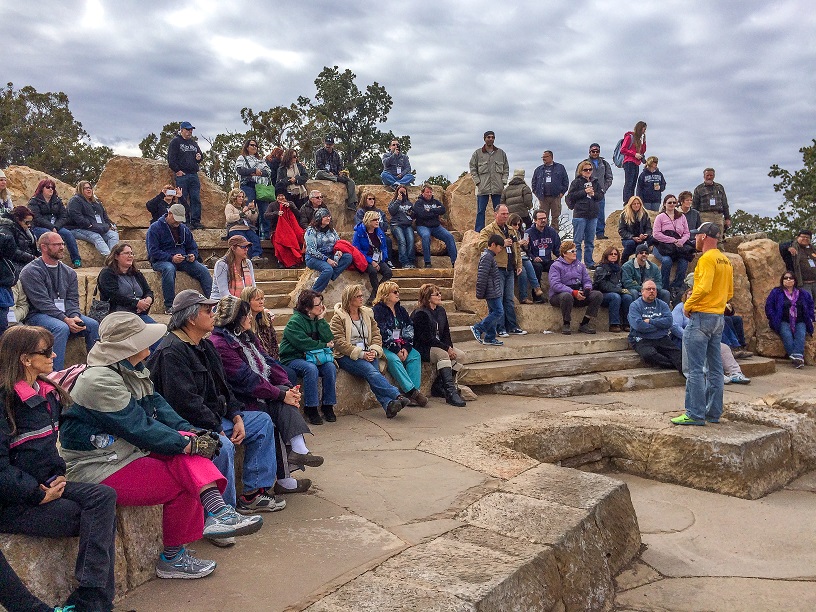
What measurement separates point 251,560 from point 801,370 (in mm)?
9902

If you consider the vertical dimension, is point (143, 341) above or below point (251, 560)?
above

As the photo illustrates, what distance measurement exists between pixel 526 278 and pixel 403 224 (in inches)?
93.0

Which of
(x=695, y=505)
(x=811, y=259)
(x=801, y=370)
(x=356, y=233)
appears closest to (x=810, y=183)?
(x=811, y=259)

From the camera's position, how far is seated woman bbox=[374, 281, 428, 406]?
282 inches

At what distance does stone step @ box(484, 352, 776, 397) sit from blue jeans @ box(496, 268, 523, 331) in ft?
4.27

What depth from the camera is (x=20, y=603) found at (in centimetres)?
269

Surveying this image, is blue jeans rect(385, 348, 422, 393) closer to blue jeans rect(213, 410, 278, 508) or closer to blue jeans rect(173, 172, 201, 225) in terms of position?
blue jeans rect(213, 410, 278, 508)

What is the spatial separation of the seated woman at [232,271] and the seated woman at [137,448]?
4.00 metres

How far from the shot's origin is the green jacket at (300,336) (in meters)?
6.30

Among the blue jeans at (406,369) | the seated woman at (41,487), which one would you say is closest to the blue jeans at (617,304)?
the blue jeans at (406,369)

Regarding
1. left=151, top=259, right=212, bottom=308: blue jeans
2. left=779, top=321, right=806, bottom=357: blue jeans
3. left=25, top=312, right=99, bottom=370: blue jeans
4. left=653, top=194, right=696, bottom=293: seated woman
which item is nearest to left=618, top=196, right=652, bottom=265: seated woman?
left=653, top=194, right=696, bottom=293: seated woman

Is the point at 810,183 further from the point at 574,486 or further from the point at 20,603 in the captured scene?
the point at 20,603

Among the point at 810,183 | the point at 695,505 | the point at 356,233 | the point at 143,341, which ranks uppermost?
the point at 810,183

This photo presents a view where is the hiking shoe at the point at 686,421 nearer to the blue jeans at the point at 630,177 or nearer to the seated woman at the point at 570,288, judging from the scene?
the seated woman at the point at 570,288
